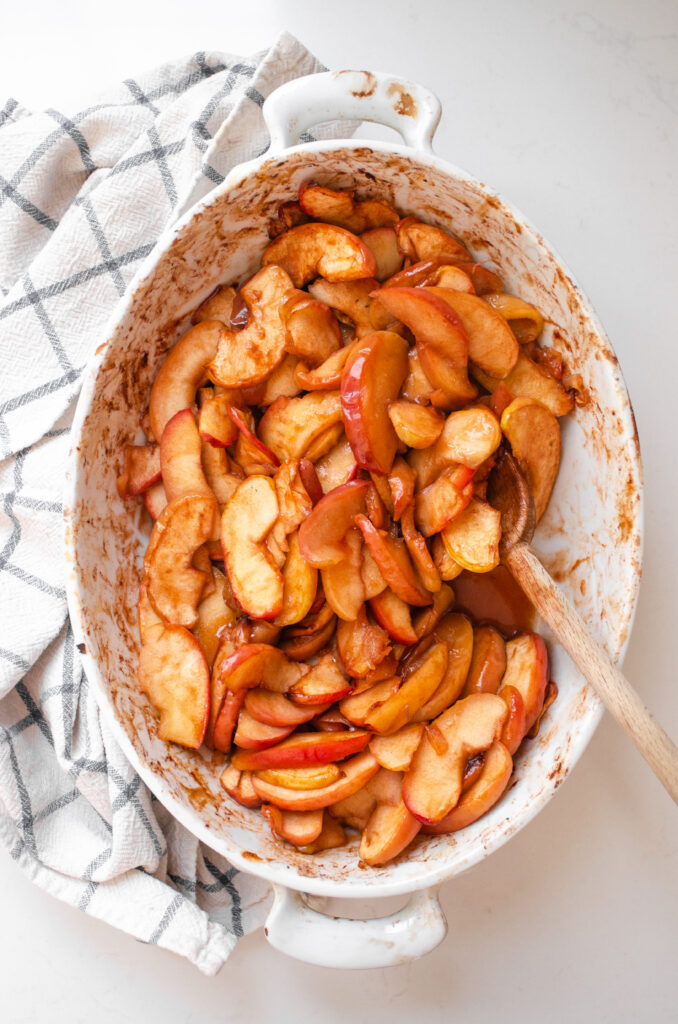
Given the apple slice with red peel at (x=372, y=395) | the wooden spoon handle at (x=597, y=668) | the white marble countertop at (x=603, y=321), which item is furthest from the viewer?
the white marble countertop at (x=603, y=321)

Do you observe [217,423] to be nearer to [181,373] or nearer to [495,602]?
[181,373]

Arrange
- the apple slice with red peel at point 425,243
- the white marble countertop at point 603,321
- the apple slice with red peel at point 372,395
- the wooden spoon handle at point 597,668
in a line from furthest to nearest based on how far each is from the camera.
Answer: the white marble countertop at point 603,321 < the apple slice with red peel at point 425,243 < the apple slice with red peel at point 372,395 < the wooden spoon handle at point 597,668

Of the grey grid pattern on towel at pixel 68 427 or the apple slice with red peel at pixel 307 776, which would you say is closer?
the apple slice with red peel at pixel 307 776

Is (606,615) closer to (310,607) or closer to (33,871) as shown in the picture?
(310,607)

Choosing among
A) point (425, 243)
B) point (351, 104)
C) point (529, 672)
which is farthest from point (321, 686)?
point (351, 104)

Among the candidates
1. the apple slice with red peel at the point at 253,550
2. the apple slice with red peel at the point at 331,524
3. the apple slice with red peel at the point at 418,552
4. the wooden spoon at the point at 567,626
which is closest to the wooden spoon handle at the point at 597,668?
the wooden spoon at the point at 567,626

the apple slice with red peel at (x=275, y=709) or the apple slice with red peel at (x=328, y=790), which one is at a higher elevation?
the apple slice with red peel at (x=275, y=709)

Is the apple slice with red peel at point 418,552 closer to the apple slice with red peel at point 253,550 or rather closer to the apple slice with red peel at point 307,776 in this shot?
the apple slice with red peel at point 253,550

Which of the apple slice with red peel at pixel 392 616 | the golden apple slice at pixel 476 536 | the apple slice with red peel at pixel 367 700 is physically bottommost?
the apple slice with red peel at pixel 367 700
